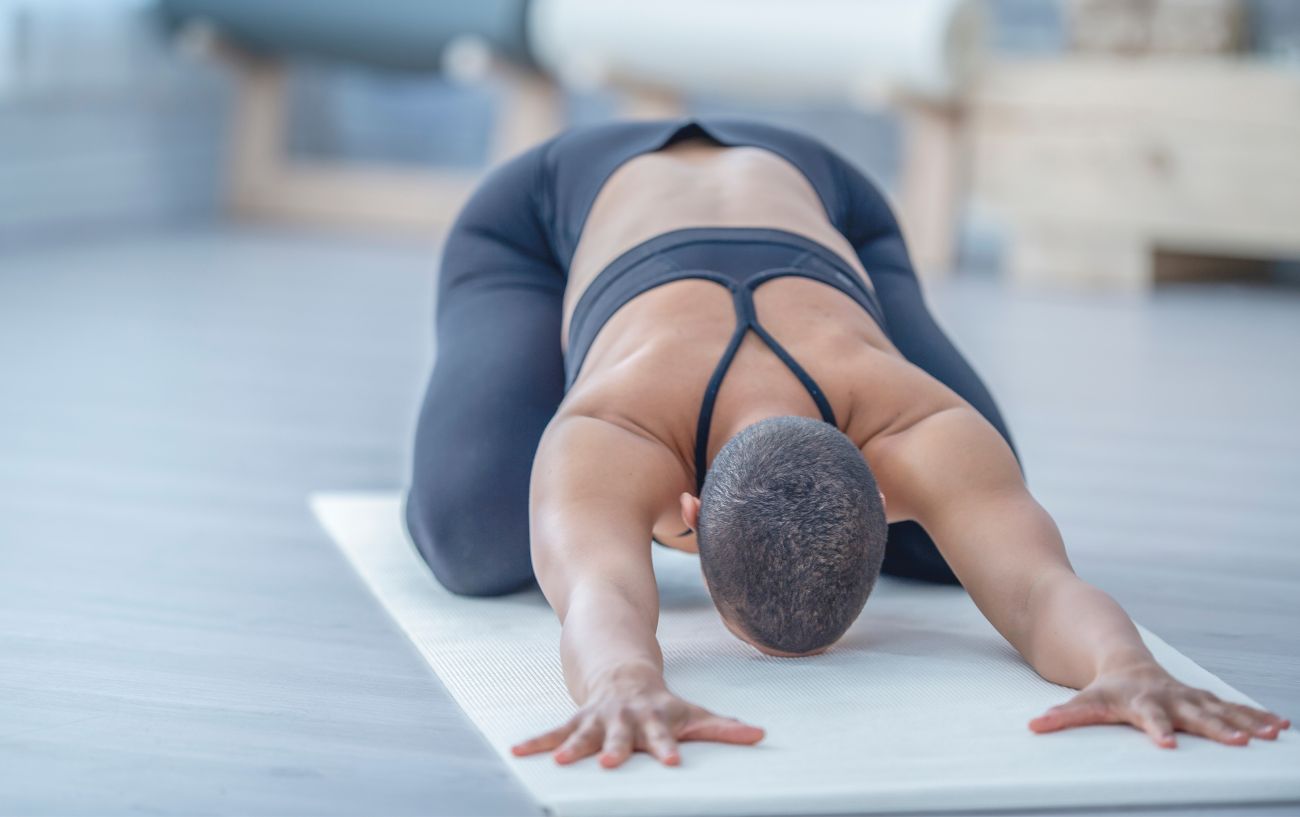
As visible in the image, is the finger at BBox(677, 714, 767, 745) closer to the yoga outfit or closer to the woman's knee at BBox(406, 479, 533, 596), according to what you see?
the yoga outfit

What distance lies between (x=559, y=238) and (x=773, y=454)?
28.8 inches

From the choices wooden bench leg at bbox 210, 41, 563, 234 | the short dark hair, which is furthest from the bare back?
wooden bench leg at bbox 210, 41, 563, 234

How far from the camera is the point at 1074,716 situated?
1303mm

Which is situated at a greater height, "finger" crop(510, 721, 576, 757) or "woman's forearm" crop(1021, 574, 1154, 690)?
"woman's forearm" crop(1021, 574, 1154, 690)

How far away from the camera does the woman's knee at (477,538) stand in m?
1.70

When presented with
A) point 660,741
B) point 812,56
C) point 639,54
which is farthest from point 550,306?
point 639,54

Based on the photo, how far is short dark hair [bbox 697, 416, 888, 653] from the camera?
51.4 inches

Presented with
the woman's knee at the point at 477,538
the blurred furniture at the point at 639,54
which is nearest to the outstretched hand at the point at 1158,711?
the woman's knee at the point at 477,538

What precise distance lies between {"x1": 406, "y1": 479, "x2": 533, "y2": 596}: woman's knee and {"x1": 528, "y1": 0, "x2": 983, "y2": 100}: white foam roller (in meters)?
2.75

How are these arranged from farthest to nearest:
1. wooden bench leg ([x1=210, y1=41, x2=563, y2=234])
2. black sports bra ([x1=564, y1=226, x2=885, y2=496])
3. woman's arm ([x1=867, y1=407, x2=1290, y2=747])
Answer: wooden bench leg ([x1=210, y1=41, x2=563, y2=234]) → black sports bra ([x1=564, y1=226, x2=885, y2=496]) → woman's arm ([x1=867, y1=407, x2=1290, y2=747])

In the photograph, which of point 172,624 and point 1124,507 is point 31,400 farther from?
point 1124,507

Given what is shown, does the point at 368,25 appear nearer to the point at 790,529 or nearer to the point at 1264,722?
the point at 790,529

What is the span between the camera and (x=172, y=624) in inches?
64.4

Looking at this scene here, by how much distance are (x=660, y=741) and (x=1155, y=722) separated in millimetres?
389
